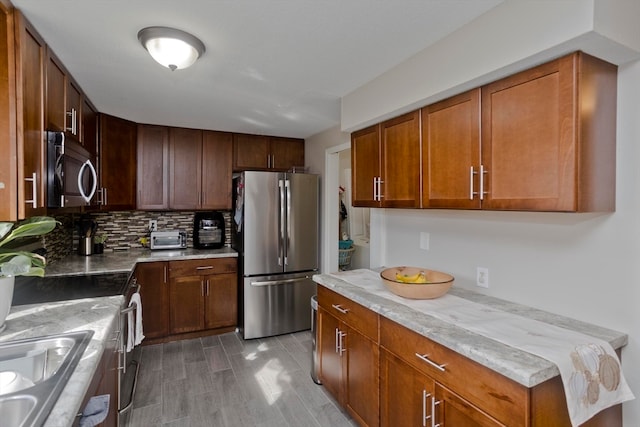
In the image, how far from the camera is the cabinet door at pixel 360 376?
184 centimetres

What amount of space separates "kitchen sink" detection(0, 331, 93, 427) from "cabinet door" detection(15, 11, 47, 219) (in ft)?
1.90

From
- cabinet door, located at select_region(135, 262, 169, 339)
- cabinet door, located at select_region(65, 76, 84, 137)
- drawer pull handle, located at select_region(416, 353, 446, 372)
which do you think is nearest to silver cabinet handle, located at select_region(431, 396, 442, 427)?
drawer pull handle, located at select_region(416, 353, 446, 372)

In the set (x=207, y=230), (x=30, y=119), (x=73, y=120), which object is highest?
(x=73, y=120)

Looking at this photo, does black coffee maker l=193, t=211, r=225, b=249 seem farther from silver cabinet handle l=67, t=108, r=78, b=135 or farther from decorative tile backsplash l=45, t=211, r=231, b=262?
silver cabinet handle l=67, t=108, r=78, b=135

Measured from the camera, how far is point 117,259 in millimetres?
3158

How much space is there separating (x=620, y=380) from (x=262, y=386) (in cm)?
222

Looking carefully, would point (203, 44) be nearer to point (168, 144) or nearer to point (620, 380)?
point (168, 144)

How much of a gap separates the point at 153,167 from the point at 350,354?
9.45 feet

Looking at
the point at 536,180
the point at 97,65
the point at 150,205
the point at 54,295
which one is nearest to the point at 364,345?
the point at 536,180

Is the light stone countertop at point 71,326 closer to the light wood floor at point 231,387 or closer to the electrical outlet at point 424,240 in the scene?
the light wood floor at point 231,387

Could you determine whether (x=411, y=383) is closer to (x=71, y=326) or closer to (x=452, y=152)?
(x=452, y=152)

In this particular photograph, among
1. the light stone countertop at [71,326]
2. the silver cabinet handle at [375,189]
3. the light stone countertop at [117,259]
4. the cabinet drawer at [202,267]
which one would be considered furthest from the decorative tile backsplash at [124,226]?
the silver cabinet handle at [375,189]

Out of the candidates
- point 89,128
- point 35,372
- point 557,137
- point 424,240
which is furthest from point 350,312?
point 89,128

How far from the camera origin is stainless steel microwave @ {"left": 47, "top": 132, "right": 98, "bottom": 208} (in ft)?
5.61
